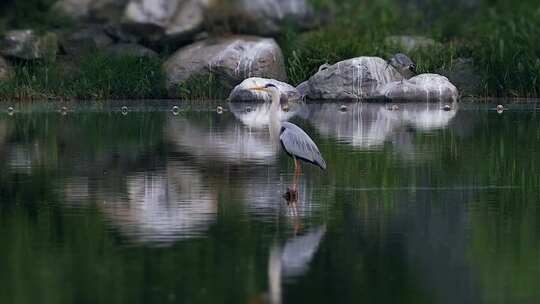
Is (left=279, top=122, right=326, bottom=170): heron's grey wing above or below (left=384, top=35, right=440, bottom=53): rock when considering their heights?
below

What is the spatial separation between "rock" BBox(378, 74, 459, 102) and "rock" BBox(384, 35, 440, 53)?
6.39 ft

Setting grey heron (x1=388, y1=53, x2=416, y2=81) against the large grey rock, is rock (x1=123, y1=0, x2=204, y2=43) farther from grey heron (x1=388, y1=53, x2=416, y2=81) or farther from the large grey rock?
grey heron (x1=388, y1=53, x2=416, y2=81)

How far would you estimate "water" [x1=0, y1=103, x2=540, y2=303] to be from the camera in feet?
35.8

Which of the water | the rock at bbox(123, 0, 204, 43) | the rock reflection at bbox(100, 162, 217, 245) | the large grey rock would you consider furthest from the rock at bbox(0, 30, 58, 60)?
the rock reflection at bbox(100, 162, 217, 245)

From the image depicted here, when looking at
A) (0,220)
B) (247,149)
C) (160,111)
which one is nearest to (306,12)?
(160,111)

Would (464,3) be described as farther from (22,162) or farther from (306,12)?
(22,162)

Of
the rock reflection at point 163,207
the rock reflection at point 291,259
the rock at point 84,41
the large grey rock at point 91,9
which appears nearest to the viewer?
the rock reflection at point 291,259

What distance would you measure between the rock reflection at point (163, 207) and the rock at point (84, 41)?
21.4 meters

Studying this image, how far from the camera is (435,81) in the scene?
3691cm

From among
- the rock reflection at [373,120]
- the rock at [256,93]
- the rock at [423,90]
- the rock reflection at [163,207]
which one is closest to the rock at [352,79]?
the rock at [423,90]

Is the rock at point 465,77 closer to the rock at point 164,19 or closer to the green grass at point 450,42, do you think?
the green grass at point 450,42

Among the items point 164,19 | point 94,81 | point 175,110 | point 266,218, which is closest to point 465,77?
point 164,19

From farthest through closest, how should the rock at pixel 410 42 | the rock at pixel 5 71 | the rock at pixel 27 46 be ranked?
the rock at pixel 410 42
the rock at pixel 27 46
the rock at pixel 5 71

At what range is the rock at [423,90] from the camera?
36719 mm
